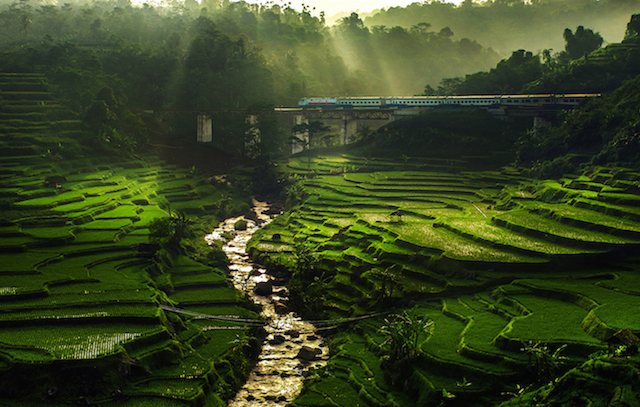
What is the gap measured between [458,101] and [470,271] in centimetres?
4661

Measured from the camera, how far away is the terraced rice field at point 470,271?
25.9m

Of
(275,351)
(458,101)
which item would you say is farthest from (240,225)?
(458,101)

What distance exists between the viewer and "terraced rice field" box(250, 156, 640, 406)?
84.9 ft

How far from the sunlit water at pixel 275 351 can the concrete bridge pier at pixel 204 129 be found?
43215 mm

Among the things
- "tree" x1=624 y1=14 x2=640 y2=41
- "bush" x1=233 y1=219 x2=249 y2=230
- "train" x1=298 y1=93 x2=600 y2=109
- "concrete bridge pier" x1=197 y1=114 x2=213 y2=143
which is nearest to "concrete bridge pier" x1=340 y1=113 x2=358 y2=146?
"train" x1=298 y1=93 x2=600 y2=109

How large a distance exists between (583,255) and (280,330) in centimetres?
1971

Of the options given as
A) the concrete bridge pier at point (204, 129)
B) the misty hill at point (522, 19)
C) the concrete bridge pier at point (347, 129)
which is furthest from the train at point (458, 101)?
the misty hill at point (522, 19)

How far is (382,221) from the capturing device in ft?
158

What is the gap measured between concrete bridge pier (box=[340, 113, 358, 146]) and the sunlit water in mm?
42687

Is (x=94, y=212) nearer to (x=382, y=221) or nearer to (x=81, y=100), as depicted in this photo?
(x=382, y=221)

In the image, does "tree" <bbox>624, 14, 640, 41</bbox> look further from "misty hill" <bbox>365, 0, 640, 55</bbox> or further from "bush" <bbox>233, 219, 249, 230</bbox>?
"misty hill" <bbox>365, 0, 640, 55</bbox>

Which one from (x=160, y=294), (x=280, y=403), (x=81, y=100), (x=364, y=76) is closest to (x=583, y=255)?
(x=280, y=403)

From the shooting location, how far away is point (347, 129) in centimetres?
8669

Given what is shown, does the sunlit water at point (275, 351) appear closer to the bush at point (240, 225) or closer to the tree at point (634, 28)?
the bush at point (240, 225)
